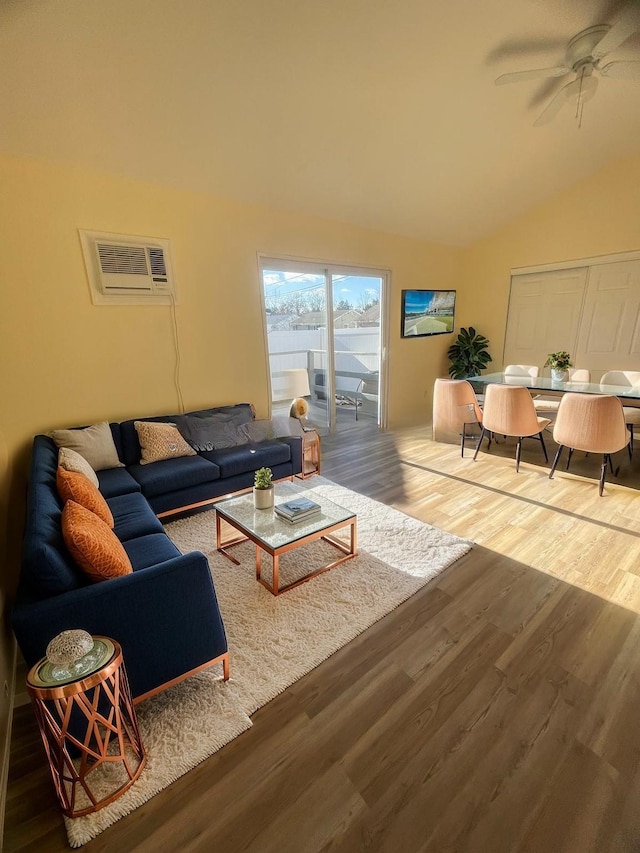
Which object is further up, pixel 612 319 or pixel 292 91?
pixel 292 91

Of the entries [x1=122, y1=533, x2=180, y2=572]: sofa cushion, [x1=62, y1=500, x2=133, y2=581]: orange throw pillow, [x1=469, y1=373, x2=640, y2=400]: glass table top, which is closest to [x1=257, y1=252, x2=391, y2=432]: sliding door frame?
[x1=469, y1=373, x2=640, y2=400]: glass table top

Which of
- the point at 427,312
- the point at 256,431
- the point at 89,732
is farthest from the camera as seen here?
the point at 427,312

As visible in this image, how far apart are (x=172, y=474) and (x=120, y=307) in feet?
4.94

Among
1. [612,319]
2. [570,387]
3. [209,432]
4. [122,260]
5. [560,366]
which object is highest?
[122,260]

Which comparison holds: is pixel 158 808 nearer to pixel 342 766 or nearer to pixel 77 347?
pixel 342 766

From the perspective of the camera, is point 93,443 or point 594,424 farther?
point 594,424

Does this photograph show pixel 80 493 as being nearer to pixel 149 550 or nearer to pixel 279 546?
pixel 149 550

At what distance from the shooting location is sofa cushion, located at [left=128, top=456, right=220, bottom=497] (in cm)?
266

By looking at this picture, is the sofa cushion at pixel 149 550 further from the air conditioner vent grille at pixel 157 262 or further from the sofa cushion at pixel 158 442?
the air conditioner vent grille at pixel 157 262

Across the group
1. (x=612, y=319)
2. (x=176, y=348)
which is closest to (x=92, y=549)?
(x=176, y=348)

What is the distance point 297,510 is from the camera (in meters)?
2.20

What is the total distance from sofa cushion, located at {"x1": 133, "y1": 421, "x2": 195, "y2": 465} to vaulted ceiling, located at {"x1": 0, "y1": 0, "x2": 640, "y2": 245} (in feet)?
6.57

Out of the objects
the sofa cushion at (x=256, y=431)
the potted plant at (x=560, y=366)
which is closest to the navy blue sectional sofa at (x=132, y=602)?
the sofa cushion at (x=256, y=431)

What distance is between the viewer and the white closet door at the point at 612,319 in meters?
4.55
